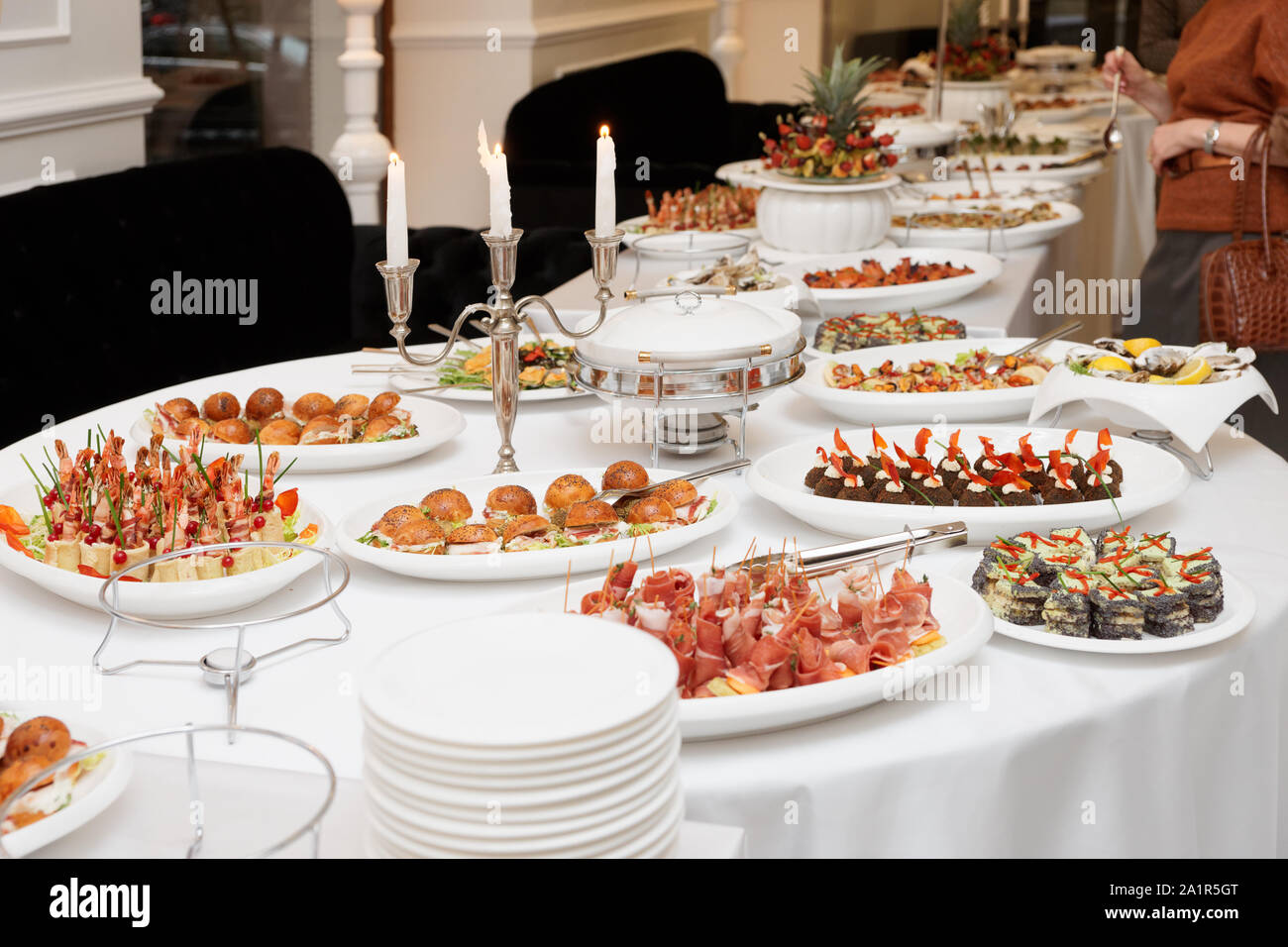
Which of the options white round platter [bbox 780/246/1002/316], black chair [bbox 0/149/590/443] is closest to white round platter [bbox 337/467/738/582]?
white round platter [bbox 780/246/1002/316]

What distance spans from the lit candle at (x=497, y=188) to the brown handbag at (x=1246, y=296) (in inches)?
58.8

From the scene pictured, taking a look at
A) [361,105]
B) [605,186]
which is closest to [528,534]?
[605,186]

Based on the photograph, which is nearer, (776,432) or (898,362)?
(776,432)

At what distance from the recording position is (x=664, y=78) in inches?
248

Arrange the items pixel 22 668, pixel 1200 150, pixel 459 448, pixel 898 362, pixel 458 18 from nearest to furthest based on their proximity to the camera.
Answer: pixel 22 668 → pixel 459 448 → pixel 898 362 → pixel 1200 150 → pixel 458 18

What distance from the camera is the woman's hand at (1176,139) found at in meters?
3.14

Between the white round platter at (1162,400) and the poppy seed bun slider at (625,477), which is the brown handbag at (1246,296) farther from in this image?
the poppy seed bun slider at (625,477)

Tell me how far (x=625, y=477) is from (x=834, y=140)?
76.2 inches

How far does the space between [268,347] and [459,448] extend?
177 cm

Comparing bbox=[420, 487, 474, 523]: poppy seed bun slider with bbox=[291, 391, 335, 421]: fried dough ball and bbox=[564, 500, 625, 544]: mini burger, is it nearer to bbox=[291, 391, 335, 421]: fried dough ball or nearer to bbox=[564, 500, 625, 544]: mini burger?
bbox=[564, 500, 625, 544]: mini burger

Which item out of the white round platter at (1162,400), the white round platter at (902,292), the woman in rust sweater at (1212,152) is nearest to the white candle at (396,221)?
the white round platter at (1162,400)

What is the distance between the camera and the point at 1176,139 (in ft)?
10.4
